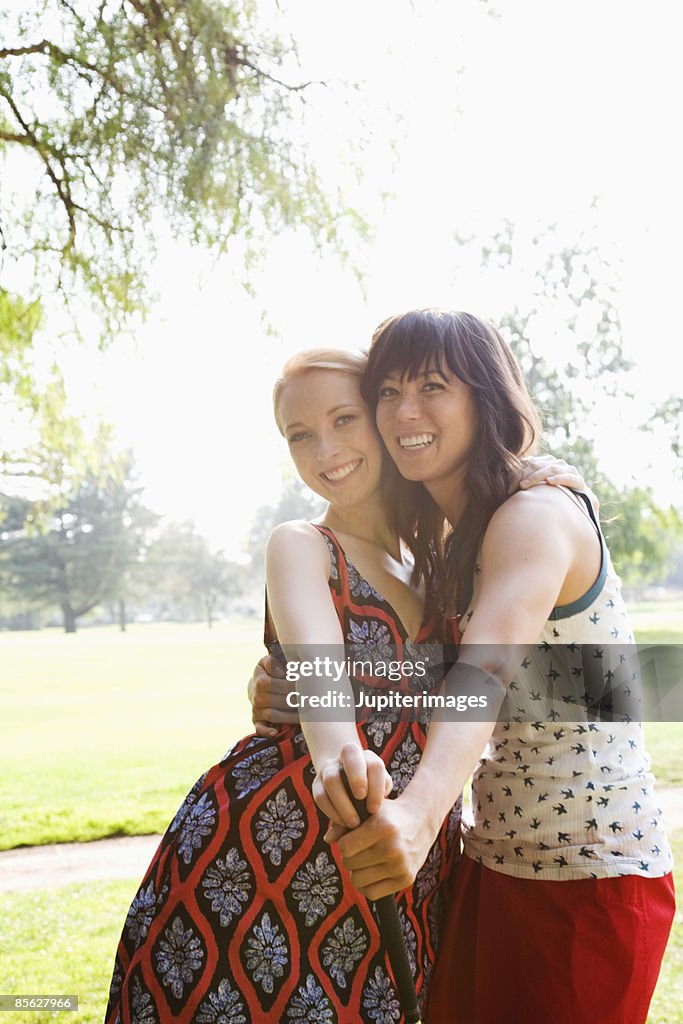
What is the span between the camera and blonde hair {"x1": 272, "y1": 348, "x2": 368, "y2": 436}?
49.8 inches

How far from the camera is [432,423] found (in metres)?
1.19

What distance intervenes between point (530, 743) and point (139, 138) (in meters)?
3.87

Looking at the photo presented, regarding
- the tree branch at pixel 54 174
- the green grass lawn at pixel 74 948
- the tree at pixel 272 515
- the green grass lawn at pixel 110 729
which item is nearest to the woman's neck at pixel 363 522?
the green grass lawn at pixel 74 948

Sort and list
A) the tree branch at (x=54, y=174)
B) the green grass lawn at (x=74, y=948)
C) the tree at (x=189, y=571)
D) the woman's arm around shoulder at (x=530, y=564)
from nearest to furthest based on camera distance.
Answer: the woman's arm around shoulder at (x=530, y=564) < the green grass lawn at (x=74, y=948) < the tree branch at (x=54, y=174) < the tree at (x=189, y=571)

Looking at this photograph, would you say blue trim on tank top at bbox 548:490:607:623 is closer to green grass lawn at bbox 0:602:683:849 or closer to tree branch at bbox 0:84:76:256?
tree branch at bbox 0:84:76:256

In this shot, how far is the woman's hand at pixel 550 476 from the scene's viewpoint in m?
1.10

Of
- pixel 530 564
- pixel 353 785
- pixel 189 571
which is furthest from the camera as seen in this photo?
pixel 189 571

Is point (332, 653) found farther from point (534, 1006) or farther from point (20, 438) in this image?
point (20, 438)

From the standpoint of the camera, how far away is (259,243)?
4.58 meters

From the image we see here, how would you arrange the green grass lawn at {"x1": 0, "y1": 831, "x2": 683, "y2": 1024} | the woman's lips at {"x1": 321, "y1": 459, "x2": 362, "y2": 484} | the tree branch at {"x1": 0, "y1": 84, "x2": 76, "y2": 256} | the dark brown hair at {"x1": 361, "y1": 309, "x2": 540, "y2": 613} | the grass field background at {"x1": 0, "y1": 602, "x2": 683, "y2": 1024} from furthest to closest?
the tree branch at {"x1": 0, "y1": 84, "x2": 76, "y2": 256} → the grass field background at {"x1": 0, "y1": 602, "x2": 683, "y2": 1024} → the green grass lawn at {"x1": 0, "y1": 831, "x2": 683, "y2": 1024} → the woman's lips at {"x1": 321, "y1": 459, "x2": 362, "y2": 484} → the dark brown hair at {"x1": 361, "y1": 309, "x2": 540, "y2": 613}

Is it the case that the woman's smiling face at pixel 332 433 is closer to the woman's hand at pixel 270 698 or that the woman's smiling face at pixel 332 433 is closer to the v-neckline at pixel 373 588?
the v-neckline at pixel 373 588

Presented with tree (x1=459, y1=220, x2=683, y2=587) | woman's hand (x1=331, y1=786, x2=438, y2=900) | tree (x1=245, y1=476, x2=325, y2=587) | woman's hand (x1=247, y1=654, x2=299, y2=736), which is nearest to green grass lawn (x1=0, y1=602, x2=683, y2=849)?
tree (x1=459, y1=220, x2=683, y2=587)

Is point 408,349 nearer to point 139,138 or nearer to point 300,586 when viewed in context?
point 300,586

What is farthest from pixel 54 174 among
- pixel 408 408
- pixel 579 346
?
pixel 579 346
